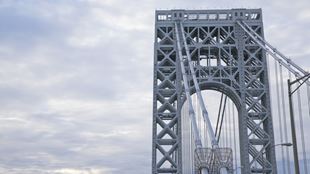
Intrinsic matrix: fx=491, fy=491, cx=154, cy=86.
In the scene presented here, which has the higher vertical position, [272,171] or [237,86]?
[237,86]

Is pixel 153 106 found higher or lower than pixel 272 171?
higher

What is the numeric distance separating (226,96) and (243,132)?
5936mm

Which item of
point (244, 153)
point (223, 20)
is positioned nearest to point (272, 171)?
point (244, 153)

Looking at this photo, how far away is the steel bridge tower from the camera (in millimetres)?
49531

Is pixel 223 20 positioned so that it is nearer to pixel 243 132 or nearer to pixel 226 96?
pixel 226 96

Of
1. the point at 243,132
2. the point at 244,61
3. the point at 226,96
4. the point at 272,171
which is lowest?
the point at 272,171

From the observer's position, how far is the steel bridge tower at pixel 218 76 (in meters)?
49.5

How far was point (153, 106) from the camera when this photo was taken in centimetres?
5091

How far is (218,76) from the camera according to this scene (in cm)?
5300

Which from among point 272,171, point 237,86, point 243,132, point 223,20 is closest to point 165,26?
point 223,20

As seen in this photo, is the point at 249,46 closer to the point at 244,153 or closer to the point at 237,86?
the point at 237,86

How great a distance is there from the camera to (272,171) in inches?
1914

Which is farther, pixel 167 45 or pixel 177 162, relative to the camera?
pixel 167 45

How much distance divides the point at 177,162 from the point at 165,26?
15.2 metres
